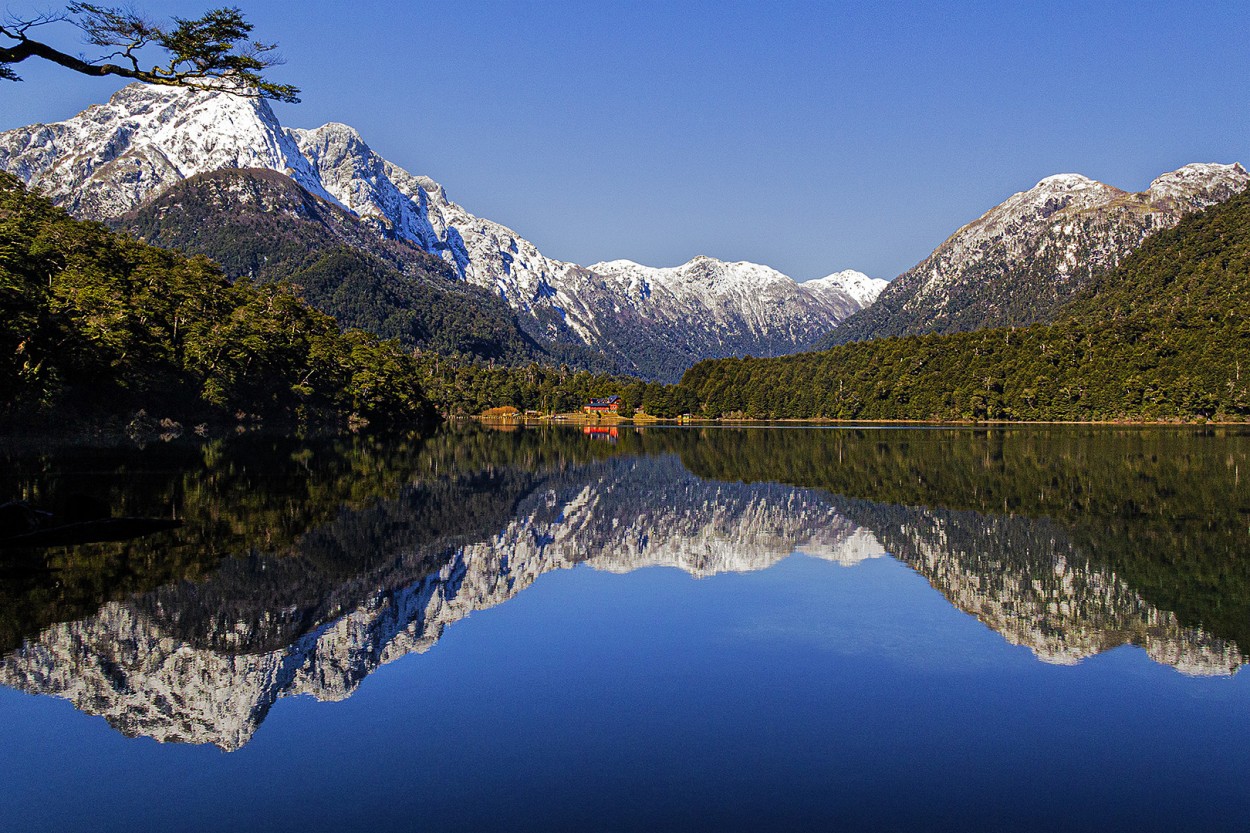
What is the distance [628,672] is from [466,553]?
11771 mm

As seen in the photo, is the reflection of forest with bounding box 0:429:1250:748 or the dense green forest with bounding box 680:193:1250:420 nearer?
the reflection of forest with bounding box 0:429:1250:748

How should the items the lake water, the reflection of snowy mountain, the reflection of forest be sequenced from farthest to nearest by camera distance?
the reflection of snowy mountain, the reflection of forest, the lake water

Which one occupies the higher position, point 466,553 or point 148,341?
point 148,341

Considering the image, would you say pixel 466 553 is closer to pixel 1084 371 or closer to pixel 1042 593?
pixel 1042 593

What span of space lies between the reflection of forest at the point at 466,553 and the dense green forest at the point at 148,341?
11.5 m

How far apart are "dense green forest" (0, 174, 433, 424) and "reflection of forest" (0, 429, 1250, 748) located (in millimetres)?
11547

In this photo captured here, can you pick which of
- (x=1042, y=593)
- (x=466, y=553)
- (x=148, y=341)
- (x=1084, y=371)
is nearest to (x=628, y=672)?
(x=1042, y=593)

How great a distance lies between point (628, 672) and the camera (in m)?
15.1

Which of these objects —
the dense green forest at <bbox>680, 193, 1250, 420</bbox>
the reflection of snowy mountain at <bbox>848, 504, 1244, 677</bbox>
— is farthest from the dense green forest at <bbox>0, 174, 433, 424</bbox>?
the dense green forest at <bbox>680, 193, 1250, 420</bbox>

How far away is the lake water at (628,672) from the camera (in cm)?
1002

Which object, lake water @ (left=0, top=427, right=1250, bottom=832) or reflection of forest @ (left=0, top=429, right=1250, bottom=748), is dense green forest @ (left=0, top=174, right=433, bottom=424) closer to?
reflection of forest @ (left=0, top=429, right=1250, bottom=748)

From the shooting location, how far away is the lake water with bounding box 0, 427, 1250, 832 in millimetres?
10023

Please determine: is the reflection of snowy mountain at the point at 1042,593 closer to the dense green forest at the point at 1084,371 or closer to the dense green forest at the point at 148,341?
the dense green forest at the point at 148,341

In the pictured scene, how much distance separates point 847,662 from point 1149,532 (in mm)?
17499
